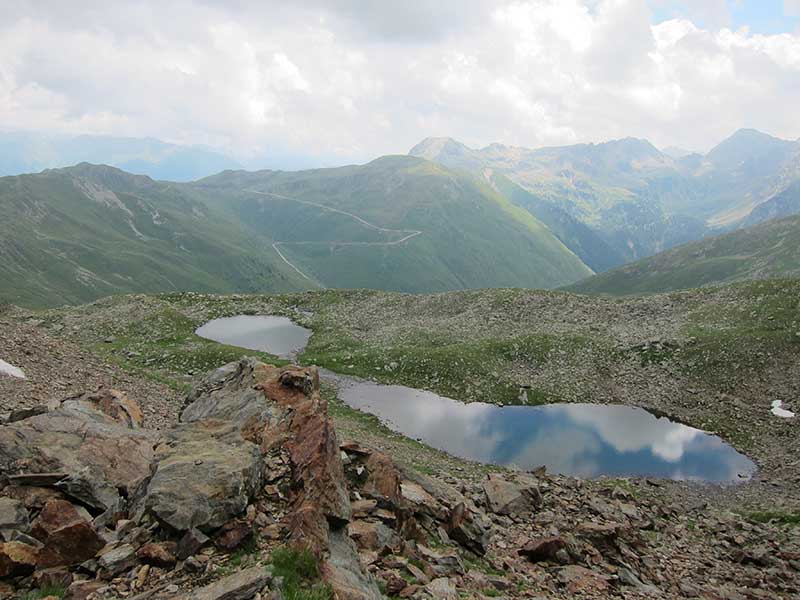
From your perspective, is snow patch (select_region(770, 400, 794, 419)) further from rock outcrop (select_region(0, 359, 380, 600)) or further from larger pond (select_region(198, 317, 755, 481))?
rock outcrop (select_region(0, 359, 380, 600))

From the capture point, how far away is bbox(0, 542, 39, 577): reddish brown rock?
11883 mm

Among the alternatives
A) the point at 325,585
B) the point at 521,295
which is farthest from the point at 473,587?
the point at 521,295

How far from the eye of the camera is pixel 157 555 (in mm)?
12094

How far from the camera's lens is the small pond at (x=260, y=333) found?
66.4 meters

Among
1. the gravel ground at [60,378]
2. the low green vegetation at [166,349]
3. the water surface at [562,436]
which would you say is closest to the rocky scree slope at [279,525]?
the gravel ground at [60,378]

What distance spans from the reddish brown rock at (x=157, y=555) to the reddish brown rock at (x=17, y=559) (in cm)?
251

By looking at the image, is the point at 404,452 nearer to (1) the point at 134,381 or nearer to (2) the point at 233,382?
(2) the point at 233,382

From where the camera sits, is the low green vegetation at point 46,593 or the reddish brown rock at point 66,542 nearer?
the low green vegetation at point 46,593

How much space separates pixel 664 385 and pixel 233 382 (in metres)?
44.8

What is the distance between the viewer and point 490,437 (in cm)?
4397

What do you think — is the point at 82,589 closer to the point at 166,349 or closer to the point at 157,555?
the point at 157,555

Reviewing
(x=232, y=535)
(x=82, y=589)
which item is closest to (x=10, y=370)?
(x=82, y=589)

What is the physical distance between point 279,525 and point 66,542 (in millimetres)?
5249

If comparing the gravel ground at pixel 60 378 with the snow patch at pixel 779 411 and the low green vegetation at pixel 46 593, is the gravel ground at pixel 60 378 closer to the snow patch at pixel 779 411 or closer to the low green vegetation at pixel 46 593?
the low green vegetation at pixel 46 593
